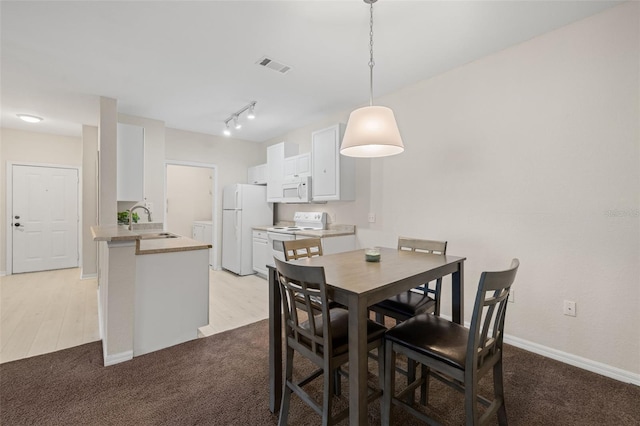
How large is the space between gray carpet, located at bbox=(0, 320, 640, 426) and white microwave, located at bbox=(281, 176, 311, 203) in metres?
2.43

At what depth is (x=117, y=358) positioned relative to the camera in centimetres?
224

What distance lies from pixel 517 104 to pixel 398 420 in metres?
2.61

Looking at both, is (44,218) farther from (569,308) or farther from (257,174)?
(569,308)

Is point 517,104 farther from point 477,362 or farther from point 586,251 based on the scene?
point 477,362

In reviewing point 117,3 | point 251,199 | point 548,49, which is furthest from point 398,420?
point 251,199

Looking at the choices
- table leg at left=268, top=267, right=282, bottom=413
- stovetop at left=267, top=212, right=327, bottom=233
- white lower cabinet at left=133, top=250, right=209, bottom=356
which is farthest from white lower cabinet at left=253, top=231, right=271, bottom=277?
table leg at left=268, top=267, right=282, bottom=413

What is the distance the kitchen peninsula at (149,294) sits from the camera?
224 cm

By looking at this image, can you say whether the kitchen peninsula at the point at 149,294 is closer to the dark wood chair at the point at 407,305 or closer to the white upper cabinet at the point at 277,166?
Result: the dark wood chair at the point at 407,305

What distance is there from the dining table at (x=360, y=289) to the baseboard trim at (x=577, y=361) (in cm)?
96

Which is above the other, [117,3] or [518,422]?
[117,3]

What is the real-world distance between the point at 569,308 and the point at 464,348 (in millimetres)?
1557

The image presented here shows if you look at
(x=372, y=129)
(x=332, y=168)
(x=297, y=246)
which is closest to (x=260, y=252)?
(x=332, y=168)

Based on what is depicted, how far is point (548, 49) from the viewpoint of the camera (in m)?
2.33

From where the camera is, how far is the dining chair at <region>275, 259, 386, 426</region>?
1.33 metres
